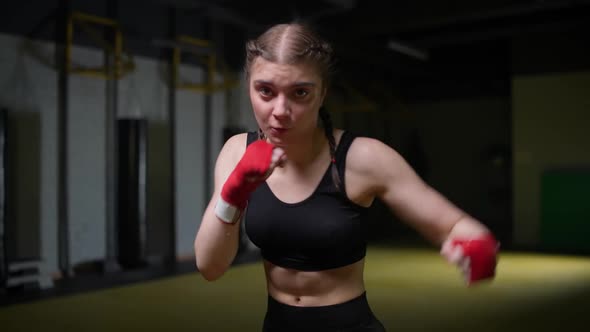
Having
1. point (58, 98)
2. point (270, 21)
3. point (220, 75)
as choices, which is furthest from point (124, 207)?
point (270, 21)

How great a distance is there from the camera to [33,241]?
5746 mm

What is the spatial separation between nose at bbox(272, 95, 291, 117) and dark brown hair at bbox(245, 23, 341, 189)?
0.28 feet

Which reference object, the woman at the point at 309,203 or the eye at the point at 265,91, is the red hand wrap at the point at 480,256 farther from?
the eye at the point at 265,91

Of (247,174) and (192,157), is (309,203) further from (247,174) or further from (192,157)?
(192,157)

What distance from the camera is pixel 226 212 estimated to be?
1316 millimetres

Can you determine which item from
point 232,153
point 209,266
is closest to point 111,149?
point 232,153

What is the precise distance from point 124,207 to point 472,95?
8333 millimetres

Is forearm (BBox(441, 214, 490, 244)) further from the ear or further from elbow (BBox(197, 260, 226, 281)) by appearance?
elbow (BBox(197, 260, 226, 281))

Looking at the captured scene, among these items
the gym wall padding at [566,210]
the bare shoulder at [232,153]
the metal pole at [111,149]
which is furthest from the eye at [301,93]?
the gym wall padding at [566,210]

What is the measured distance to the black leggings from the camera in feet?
4.60

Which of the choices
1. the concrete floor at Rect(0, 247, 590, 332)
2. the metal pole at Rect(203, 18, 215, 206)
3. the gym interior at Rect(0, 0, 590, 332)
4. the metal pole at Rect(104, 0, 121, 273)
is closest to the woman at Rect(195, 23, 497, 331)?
the concrete floor at Rect(0, 247, 590, 332)

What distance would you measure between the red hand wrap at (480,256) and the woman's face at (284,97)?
1.47 ft

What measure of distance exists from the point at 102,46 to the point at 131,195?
65.7 inches

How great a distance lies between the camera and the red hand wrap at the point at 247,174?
1243mm
